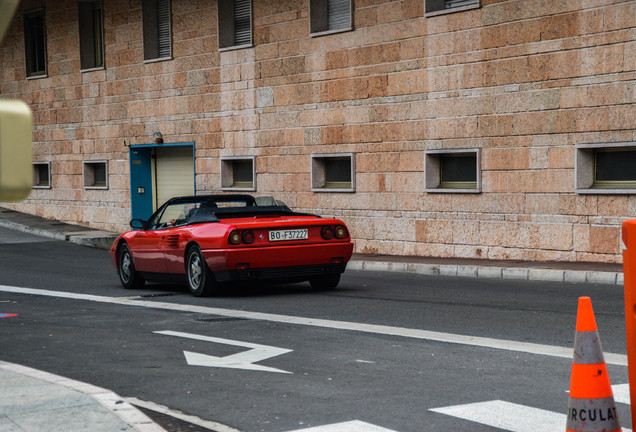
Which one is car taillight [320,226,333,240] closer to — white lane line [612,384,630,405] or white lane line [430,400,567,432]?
white lane line [612,384,630,405]

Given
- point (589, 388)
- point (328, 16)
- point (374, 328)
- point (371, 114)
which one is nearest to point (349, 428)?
point (589, 388)

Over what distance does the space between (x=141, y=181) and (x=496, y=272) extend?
13298mm

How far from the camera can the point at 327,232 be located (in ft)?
39.7

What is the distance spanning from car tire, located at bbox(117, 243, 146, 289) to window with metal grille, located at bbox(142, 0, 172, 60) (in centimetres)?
1123

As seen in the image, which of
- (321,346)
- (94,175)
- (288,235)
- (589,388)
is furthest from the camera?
(94,175)

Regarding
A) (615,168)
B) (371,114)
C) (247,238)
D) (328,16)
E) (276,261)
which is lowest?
(276,261)

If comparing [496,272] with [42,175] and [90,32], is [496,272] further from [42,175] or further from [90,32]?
[42,175]

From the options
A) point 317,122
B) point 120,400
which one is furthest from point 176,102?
point 120,400

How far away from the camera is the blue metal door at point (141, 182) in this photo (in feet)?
84.3

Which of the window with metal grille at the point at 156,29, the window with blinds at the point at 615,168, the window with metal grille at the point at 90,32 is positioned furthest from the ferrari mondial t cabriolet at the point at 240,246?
Result: the window with metal grille at the point at 90,32

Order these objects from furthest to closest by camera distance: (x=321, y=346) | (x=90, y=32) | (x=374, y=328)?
1. (x=90, y=32)
2. (x=374, y=328)
3. (x=321, y=346)

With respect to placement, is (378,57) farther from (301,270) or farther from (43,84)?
(43,84)

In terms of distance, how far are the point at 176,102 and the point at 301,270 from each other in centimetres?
1293

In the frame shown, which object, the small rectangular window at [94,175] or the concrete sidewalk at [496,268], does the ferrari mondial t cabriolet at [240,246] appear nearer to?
the concrete sidewalk at [496,268]
